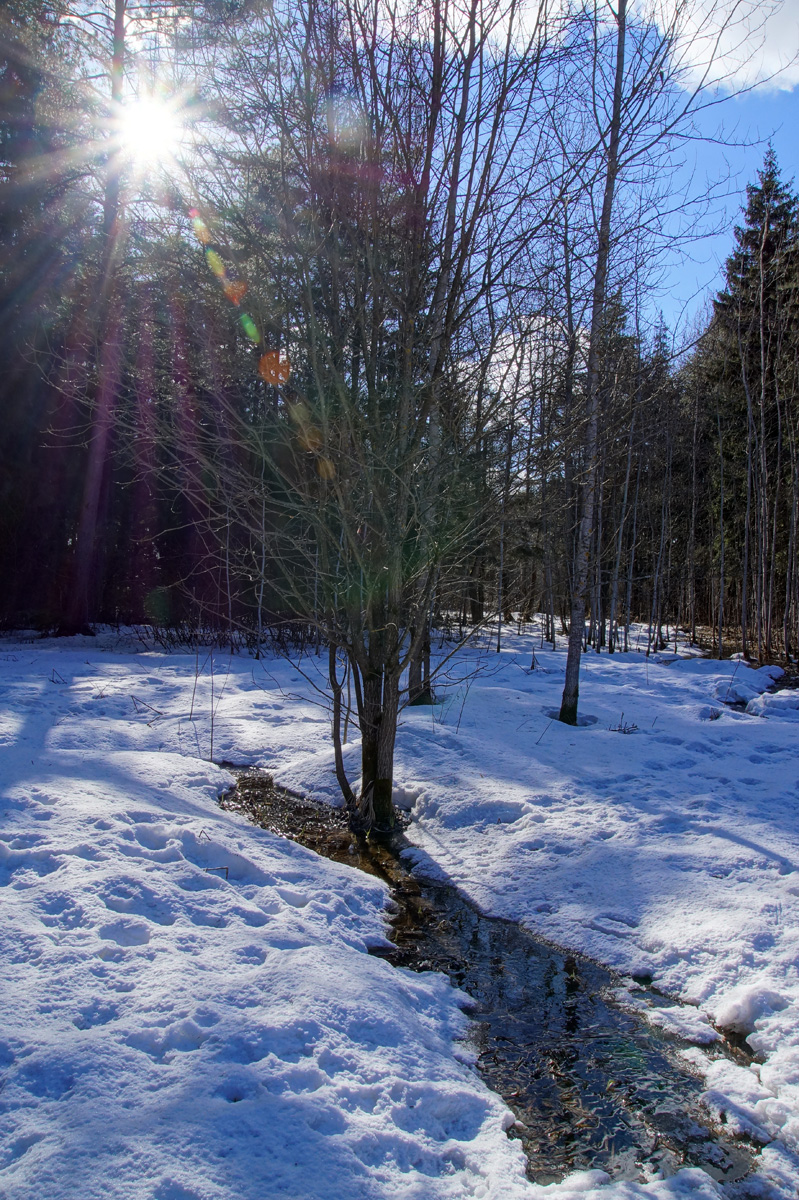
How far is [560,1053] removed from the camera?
9.62ft

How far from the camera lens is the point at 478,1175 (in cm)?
211

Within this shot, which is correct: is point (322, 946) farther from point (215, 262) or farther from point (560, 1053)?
point (215, 262)

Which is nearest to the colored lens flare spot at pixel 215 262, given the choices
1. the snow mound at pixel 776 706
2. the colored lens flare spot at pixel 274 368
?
the colored lens flare spot at pixel 274 368

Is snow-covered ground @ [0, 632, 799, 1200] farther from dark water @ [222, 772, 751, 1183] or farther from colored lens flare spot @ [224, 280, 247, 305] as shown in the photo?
colored lens flare spot @ [224, 280, 247, 305]

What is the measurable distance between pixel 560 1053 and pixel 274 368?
3887 millimetres

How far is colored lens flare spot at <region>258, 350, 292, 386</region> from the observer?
169 inches

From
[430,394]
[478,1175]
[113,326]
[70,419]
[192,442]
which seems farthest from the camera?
[70,419]

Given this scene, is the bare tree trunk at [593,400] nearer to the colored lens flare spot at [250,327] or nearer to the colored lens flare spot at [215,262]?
the colored lens flare spot at [250,327]

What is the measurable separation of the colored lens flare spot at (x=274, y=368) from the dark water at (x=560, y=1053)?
3.19 m

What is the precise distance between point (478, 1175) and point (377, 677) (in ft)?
10.3

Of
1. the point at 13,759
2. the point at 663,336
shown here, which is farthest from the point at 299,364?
the point at 663,336

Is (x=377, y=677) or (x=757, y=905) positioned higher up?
(x=377, y=677)

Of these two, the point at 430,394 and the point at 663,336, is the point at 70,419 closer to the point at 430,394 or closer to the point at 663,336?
the point at 663,336

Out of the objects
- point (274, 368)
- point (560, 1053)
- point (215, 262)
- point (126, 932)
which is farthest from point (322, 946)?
point (215, 262)
